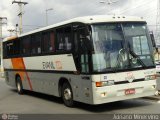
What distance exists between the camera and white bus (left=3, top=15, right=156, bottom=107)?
1241cm

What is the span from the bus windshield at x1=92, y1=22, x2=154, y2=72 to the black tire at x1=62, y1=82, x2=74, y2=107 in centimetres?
235

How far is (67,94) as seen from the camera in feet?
47.6

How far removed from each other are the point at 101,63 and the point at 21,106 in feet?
15.9

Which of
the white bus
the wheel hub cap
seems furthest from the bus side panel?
the wheel hub cap

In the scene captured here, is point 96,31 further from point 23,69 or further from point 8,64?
point 8,64

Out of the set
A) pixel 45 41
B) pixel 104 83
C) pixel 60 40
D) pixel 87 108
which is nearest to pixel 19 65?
pixel 45 41

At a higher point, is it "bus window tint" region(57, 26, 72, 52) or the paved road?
"bus window tint" region(57, 26, 72, 52)

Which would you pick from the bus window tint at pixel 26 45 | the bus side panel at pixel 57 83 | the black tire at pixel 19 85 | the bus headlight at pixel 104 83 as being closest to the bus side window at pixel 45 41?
the bus side panel at pixel 57 83

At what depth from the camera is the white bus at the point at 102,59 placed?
40.7 feet

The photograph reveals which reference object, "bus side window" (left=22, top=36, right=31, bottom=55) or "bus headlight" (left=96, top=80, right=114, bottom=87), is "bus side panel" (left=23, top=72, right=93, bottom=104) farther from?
"bus side window" (left=22, top=36, right=31, bottom=55)

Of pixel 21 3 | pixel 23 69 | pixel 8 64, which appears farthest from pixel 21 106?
pixel 21 3

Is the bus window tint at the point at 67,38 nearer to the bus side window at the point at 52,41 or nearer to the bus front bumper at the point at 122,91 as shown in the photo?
the bus side window at the point at 52,41

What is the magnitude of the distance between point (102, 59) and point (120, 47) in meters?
0.84

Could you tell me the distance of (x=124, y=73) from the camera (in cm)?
1268
